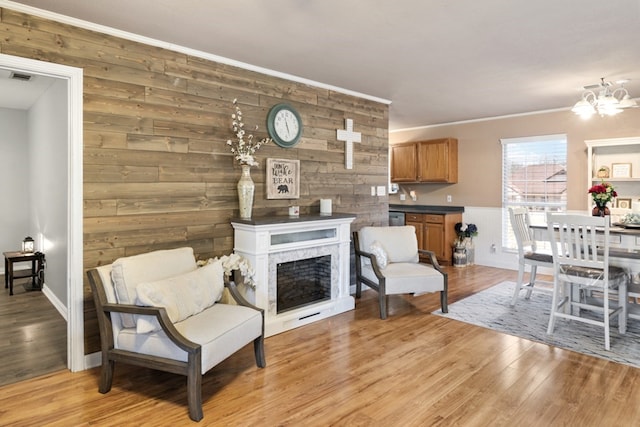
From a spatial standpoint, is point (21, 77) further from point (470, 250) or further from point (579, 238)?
point (470, 250)

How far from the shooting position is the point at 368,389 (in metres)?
2.65

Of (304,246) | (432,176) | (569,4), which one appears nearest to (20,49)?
(304,246)

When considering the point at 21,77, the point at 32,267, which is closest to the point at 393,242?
the point at 21,77

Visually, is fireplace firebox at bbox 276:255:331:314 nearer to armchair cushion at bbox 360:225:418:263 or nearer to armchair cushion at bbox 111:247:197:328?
armchair cushion at bbox 360:225:418:263

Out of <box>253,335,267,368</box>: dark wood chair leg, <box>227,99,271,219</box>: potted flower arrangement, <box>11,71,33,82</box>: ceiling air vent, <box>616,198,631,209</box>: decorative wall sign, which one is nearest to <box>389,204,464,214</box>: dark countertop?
<box>616,198,631,209</box>: decorative wall sign

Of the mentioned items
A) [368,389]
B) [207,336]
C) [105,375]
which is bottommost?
[368,389]

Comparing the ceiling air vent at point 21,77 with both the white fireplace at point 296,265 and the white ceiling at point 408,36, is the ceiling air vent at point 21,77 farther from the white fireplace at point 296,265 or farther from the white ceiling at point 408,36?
the white fireplace at point 296,265

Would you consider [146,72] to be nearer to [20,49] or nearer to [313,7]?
[20,49]

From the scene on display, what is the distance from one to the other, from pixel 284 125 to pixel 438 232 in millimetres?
3796

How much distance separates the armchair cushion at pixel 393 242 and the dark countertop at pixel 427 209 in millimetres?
2369

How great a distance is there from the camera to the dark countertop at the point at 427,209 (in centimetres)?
694

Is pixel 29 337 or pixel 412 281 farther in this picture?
pixel 412 281

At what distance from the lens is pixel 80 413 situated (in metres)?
2.37

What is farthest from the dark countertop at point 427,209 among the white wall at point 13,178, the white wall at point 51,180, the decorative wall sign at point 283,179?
the white wall at point 13,178
